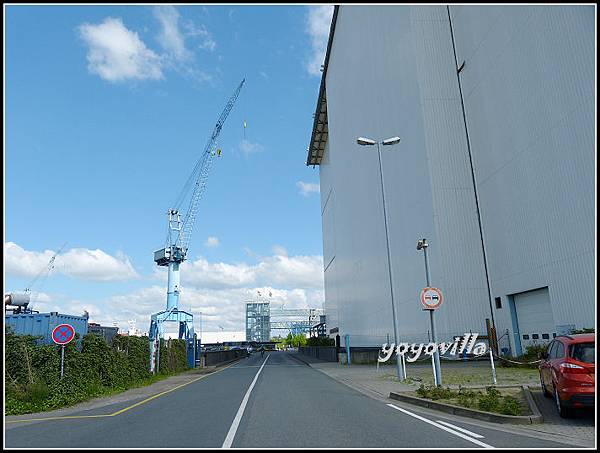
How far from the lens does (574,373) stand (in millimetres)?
8594

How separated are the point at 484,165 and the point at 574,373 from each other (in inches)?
946

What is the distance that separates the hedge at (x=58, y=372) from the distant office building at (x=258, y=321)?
11690 centimetres

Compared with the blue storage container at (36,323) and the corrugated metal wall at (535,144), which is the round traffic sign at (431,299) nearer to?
the corrugated metal wall at (535,144)

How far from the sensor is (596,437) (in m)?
7.61

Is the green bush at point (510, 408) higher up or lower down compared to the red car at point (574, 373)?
lower down

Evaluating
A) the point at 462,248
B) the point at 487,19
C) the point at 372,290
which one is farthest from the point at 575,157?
the point at 372,290

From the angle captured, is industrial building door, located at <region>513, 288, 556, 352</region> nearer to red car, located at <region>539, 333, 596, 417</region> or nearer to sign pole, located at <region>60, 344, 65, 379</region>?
red car, located at <region>539, 333, 596, 417</region>

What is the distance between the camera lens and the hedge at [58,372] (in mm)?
14562

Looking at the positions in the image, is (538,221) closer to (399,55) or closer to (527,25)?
(527,25)

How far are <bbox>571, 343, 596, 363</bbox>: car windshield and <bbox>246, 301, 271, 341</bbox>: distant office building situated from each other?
129813mm

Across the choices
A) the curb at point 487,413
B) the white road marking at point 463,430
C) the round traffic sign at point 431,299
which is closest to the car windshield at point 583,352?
the curb at point 487,413

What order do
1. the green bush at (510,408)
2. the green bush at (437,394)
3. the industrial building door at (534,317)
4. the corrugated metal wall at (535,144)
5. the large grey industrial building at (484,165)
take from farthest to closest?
the industrial building door at (534,317), the large grey industrial building at (484,165), the corrugated metal wall at (535,144), the green bush at (437,394), the green bush at (510,408)

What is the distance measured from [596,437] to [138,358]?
21.6m

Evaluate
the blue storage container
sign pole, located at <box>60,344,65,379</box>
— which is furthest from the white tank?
sign pole, located at <box>60,344,65,379</box>
